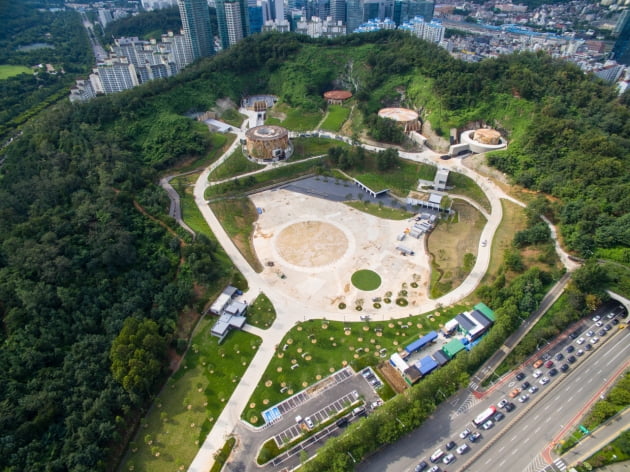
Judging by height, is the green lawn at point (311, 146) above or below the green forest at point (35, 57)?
below

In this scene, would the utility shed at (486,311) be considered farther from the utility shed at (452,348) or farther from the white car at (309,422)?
the white car at (309,422)

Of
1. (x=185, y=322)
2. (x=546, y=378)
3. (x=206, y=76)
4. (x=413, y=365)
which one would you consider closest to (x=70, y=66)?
(x=206, y=76)

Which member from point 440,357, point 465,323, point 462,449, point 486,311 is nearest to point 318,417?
point 462,449

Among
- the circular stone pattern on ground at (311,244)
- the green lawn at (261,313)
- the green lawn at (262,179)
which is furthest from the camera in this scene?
the green lawn at (262,179)

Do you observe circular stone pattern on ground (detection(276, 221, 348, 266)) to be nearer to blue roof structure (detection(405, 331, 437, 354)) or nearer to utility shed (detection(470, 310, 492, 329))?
blue roof structure (detection(405, 331, 437, 354))

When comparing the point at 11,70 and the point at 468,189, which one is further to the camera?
the point at 11,70

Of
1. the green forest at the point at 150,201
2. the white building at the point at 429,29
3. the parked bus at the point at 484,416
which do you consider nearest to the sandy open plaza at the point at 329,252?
the green forest at the point at 150,201

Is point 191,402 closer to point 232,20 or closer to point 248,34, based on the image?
point 232,20
